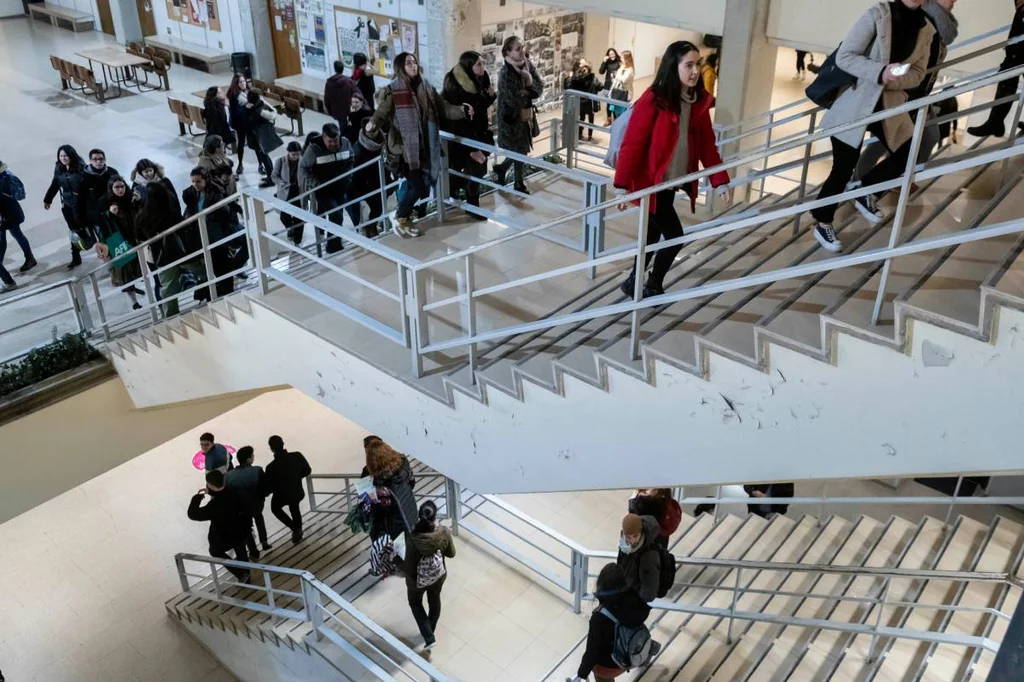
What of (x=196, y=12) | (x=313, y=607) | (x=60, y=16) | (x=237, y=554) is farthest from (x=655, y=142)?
(x=60, y=16)

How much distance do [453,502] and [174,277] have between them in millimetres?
3409

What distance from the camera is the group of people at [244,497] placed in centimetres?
A: 767

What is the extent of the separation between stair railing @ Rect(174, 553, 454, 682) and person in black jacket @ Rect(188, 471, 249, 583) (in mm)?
174

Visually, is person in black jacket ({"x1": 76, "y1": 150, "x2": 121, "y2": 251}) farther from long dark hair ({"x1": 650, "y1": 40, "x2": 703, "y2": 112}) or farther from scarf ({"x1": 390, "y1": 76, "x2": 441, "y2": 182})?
long dark hair ({"x1": 650, "y1": 40, "x2": 703, "y2": 112})

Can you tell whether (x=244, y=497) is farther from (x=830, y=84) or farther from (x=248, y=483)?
(x=830, y=84)

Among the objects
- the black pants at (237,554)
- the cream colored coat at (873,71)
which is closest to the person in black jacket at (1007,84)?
the cream colored coat at (873,71)

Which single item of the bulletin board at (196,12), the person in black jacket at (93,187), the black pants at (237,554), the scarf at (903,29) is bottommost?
the black pants at (237,554)

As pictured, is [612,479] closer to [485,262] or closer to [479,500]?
[485,262]

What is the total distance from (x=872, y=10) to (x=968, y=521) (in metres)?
4.62

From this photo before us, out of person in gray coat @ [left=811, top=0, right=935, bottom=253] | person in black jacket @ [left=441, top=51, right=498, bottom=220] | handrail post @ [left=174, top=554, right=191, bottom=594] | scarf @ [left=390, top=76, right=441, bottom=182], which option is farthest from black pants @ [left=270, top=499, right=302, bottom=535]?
person in gray coat @ [left=811, top=0, right=935, bottom=253]

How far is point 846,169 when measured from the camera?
4.31 m

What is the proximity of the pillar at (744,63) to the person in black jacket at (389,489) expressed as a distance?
5.15 meters

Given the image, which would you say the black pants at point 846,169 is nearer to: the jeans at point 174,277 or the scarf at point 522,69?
the scarf at point 522,69

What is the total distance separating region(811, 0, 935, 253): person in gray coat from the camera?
392cm
